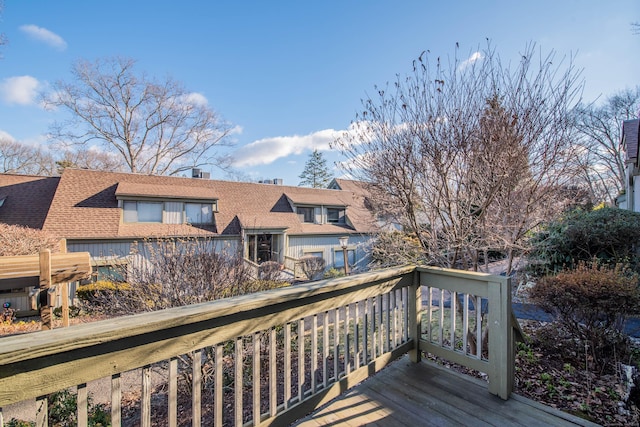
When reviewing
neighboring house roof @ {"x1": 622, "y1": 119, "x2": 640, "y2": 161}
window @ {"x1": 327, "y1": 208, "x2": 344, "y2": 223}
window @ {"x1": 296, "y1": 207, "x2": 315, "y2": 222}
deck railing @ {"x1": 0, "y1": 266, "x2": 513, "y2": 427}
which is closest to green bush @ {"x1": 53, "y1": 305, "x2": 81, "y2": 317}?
deck railing @ {"x1": 0, "y1": 266, "x2": 513, "y2": 427}

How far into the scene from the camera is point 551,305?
330cm

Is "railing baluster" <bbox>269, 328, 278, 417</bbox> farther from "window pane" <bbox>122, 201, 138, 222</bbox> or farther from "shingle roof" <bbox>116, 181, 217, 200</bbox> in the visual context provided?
"window pane" <bbox>122, 201, 138, 222</bbox>

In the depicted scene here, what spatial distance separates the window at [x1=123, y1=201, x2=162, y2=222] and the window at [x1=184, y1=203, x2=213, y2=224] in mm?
1220

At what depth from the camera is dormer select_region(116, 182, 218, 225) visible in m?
12.7

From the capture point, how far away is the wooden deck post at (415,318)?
2.94 meters

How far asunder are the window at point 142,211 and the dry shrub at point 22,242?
3.40 m

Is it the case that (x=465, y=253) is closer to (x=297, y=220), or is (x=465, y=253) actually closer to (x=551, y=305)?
(x=551, y=305)

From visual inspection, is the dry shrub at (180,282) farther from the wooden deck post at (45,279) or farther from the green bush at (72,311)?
the green bush at (72,311)

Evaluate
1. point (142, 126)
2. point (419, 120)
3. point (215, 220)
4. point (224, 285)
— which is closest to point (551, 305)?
point (419, 120)

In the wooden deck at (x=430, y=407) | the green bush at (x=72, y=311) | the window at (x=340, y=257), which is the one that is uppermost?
the wooden deck at (x=430, y=407)

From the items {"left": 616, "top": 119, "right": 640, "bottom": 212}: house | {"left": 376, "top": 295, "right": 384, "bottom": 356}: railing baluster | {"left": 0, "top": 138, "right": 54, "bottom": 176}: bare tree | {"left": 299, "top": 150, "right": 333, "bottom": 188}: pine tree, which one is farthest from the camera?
{"left": 299, "top": 150, "right": 333, "bottom": 188}: pine tree

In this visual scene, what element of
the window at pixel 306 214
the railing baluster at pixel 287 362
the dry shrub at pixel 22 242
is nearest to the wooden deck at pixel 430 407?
the railing baluster at pixel 287 362

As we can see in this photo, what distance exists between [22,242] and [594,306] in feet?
41.2

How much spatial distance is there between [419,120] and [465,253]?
1908 mm
